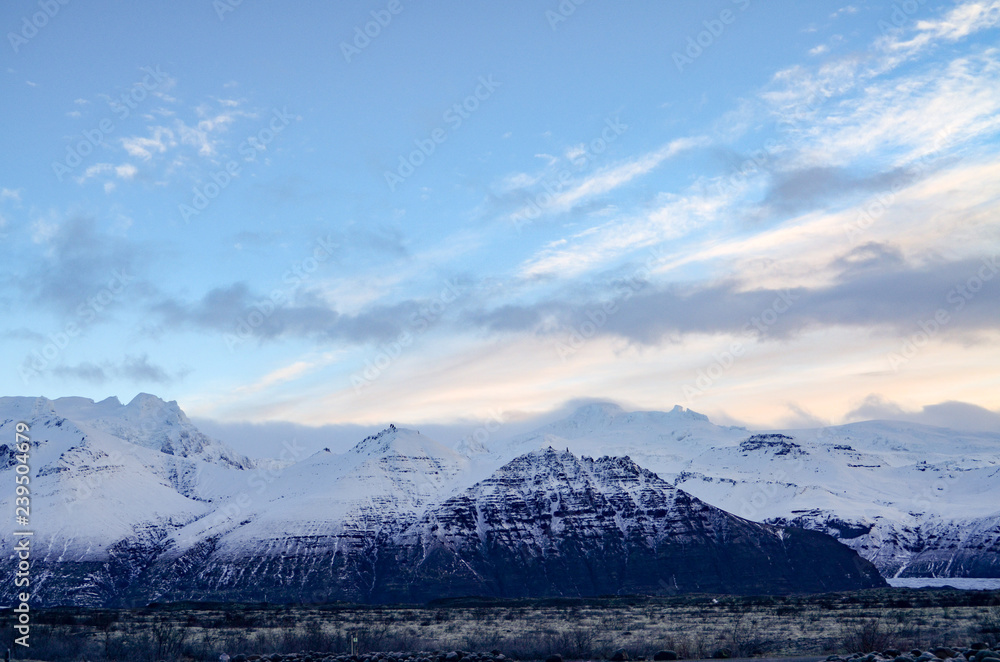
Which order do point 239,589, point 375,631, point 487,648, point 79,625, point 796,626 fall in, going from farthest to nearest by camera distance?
1. point 239,589
2. point 79,625
3. point 375,631
4. point 796,626
5. point 487,648

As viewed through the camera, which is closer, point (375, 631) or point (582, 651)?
point (582, 651)

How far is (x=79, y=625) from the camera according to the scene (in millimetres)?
82188

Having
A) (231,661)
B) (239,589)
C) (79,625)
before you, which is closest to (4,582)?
(239,589)

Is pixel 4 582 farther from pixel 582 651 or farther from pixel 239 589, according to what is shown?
pixel 582 651

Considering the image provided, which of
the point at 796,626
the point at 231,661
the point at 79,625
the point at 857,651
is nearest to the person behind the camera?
the point at 857,651

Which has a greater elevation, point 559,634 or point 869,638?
point 869,638

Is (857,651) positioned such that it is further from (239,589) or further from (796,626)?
(239,589)

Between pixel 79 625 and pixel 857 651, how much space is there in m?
70.4

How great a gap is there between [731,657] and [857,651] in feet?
20.7

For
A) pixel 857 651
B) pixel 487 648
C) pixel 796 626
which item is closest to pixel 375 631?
pixel 487 648

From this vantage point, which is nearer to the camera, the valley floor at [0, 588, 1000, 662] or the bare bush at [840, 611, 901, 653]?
the bare bush at [840, 611, 901, 653]

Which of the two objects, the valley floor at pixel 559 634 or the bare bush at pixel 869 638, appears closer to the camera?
the bare bush at pixel 869 638

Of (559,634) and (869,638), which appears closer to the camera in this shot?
(869,638)

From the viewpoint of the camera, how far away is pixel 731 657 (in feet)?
152
